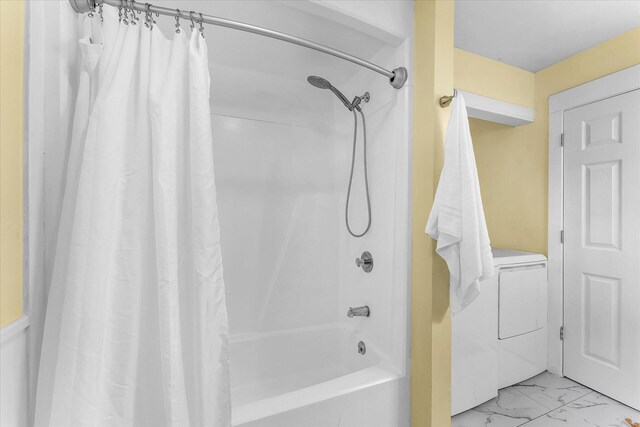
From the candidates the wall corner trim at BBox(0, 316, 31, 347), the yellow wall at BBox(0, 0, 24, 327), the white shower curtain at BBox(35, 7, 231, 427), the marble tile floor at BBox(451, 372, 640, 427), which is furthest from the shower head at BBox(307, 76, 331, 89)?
the marble tile floor at BBox(451, 372, 640, 427)

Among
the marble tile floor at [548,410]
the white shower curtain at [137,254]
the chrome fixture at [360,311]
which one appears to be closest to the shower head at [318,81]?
the white shower curtain at [137,254]

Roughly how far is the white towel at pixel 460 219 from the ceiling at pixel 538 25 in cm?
89

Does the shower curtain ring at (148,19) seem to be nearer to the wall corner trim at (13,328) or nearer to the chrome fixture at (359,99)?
the wall corner trim at (13,328)

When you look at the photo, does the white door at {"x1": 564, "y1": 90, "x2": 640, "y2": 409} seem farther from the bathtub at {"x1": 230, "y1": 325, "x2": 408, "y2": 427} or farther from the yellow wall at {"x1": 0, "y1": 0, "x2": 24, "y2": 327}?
the yellow wall at {"x1": 0, "y1": 0, "x2": 24, "y2": 327}

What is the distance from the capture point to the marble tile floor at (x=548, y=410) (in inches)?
62.6

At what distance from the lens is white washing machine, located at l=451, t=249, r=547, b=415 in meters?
1.60

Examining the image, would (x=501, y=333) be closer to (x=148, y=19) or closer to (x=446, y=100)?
(x=446, y=100)

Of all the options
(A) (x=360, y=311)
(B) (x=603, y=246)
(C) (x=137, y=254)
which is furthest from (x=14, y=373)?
(B) (x=603, y=246)

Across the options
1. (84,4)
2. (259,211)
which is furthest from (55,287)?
(259,211)

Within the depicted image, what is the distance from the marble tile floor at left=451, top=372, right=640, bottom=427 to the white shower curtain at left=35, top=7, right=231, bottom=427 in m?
1.63

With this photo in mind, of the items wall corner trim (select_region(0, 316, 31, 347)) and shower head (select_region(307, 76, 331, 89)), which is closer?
wall corner trim (select_region(0, 316, 31, 347))

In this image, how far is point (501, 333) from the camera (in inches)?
70.1

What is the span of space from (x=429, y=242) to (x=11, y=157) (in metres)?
1.31

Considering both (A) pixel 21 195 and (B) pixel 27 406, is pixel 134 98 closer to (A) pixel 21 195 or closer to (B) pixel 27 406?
(A) pixel 21 195
